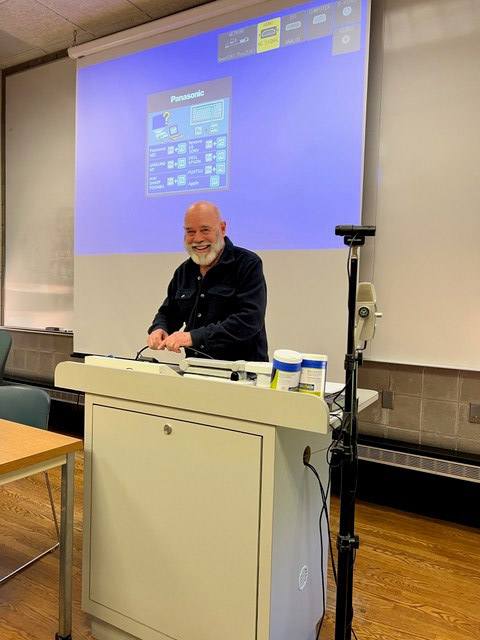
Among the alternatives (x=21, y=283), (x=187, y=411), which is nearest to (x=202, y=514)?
(x=187, y=411)

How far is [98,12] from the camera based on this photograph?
11.5 ft

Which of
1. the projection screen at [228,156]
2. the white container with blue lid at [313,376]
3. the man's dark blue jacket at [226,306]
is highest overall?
the projection screen at [228,156]

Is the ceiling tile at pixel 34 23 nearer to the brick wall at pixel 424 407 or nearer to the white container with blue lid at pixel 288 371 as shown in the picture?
the brick wall at pixel 424 407

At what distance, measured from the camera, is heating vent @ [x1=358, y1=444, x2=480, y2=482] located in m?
2.47

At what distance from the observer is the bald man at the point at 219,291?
2049 millimetres

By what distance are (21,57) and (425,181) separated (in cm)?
382

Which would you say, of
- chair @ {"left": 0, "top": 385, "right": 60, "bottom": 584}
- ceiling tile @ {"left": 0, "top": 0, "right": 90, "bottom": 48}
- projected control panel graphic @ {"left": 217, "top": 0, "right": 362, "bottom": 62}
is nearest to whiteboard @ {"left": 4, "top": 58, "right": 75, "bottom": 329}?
ceiling tile @ {"left": 0, "top": 0, "right": 90, "bottom": 48}

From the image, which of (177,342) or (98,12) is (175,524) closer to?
(177,342)

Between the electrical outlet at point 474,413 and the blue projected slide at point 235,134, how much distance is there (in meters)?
1.16

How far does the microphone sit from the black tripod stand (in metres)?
0.04

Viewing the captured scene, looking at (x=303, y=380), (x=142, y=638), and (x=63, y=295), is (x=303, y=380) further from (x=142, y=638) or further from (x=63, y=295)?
(x=63, y=295)

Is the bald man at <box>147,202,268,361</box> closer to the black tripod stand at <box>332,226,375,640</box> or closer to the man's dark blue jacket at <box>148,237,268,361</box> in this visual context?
the man's dark blue jacket at <box>148,237,268,361</box>

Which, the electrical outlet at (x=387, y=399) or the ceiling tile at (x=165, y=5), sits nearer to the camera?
the electrical outlet at (x=387, y=399)

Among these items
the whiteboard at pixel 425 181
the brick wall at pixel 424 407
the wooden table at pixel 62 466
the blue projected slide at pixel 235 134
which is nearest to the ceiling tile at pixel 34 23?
the blue projected slide at pixel 235 134
